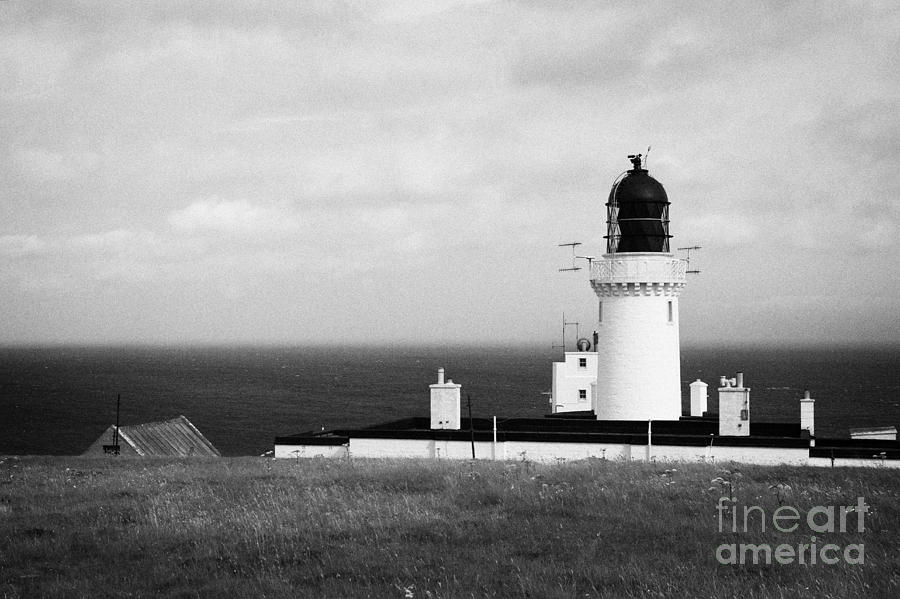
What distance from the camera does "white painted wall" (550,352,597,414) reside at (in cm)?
5028

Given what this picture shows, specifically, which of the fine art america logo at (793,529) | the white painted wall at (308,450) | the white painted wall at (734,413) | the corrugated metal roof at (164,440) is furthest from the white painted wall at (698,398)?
the fine art america logo at (793,529)

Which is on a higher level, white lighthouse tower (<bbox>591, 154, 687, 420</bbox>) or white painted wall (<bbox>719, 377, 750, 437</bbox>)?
white lighthouse tower (<bbox>591, 154, 687, 420</bbox>)

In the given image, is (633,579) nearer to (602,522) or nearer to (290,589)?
(602,522)

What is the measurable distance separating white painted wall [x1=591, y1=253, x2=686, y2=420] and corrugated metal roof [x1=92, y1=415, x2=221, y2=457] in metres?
18.8

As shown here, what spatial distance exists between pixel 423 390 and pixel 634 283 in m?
122

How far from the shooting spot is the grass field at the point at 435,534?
458 inches

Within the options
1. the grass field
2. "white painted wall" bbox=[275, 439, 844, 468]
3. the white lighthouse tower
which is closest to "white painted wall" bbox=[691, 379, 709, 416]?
the white lighthouse tower

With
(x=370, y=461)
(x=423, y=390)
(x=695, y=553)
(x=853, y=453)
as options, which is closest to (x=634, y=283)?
(x=853, y=453)

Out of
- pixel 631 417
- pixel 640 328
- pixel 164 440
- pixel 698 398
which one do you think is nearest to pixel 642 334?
pixel 640 328

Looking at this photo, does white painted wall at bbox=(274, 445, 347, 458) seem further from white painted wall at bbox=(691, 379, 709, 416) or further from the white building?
white painted wall at bbox=(691, 379, 709, 416)

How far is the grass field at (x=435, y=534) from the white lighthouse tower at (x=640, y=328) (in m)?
11.0

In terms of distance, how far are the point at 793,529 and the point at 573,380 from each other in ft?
118

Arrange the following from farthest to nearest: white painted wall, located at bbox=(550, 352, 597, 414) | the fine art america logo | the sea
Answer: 1. the sea
2. white painted wall, located at bbox=(550, 352, 597, 414)
3. the fine art america logo

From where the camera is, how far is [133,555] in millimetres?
13484
